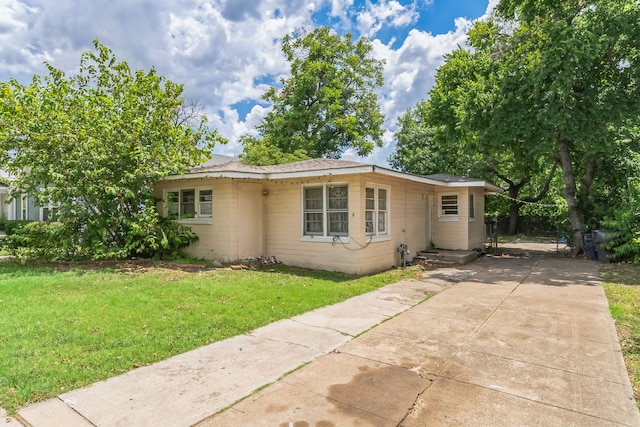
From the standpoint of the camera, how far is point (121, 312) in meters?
5.62

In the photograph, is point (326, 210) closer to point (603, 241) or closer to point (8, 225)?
point (603, 241)

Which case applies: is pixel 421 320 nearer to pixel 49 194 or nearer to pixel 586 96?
pixel 49 194

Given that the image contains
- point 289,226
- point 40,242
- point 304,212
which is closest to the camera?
point 304,212

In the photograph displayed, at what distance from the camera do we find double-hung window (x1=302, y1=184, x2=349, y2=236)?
31.8 ft

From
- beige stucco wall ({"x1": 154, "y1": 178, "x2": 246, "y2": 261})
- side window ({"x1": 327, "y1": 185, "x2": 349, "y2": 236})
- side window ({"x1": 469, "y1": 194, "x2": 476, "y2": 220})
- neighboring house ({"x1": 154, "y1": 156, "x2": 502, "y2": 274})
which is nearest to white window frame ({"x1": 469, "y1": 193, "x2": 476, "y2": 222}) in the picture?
side window ({"x1": 469, "y1": 194, "x2": 476, "y2": 220})

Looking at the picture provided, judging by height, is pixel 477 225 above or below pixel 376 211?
below

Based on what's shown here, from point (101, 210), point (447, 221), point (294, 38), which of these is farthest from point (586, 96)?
point (294, 38)

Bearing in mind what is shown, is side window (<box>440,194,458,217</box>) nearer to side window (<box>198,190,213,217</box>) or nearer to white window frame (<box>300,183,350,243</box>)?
white window frame (<box>300,183,350,243</box>)

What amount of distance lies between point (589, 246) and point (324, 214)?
9405 millimetres

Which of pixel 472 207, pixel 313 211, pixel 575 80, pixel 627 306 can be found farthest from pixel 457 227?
pixel 627 306

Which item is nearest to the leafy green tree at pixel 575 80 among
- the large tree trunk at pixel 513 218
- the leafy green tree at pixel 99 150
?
the leafy green tree at pixel 99 150

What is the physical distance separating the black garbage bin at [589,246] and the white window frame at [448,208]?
4205 mm

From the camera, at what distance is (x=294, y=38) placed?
26.6 metres

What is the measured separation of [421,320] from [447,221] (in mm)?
8535
